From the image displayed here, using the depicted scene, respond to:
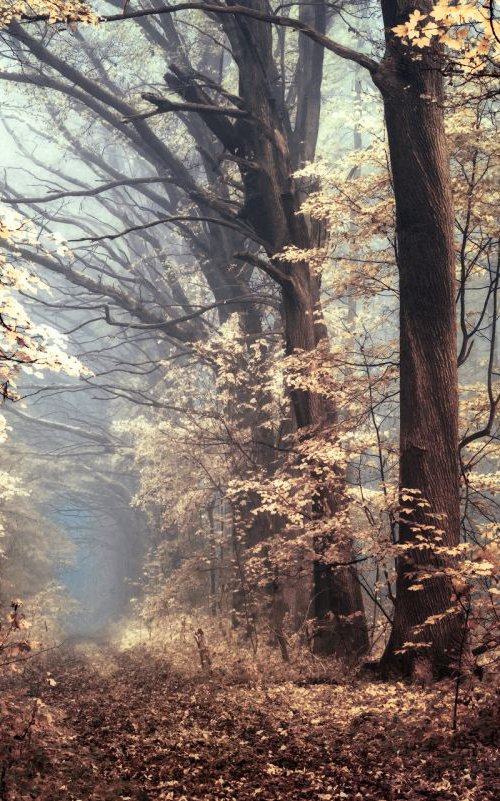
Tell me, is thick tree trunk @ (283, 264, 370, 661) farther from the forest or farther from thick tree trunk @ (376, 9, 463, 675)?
thick tree trunk @ (376, 9, 463, 675)

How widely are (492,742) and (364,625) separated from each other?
457cm

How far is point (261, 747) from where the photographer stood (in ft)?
16.8

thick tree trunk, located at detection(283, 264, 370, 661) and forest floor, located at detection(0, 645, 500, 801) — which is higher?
thick tree trunk, located at detection(283, 264, 370, 661)

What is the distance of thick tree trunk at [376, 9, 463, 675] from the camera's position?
684 centimetres

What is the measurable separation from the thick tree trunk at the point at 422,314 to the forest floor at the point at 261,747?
1344mm

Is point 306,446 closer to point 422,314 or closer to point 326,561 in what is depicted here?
point 326,561

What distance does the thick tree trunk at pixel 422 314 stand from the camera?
684 centimetres

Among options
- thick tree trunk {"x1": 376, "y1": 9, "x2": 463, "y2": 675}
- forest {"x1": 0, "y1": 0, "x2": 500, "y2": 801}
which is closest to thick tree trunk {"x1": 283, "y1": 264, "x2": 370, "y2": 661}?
forest {"x1": 0, "y1": 0, "x2": 500, "y2": 801}

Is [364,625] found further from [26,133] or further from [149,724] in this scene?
[26,133]

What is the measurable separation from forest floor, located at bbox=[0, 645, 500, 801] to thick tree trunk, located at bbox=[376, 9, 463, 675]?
1.34 meters

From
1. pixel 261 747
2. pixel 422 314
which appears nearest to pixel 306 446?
→ pixel 422 314

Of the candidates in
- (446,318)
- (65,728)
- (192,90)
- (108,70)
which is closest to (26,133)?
(108,70)

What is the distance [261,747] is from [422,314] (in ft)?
15.4

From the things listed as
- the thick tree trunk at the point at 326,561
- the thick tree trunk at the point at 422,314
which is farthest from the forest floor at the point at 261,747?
the thick tree trunk at the point at 326,561
